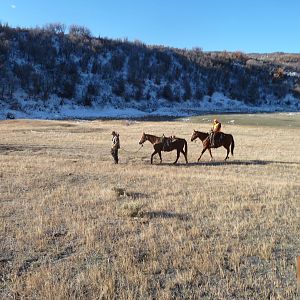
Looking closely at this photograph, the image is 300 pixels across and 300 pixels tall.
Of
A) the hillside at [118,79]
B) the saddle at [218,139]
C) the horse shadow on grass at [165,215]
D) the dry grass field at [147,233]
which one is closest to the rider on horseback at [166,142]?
the saddle at [218,139]

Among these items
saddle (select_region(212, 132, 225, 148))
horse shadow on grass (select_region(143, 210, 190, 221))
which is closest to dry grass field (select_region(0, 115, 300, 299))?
horse shadow on grass (select_region(143, 210, 190, 221))

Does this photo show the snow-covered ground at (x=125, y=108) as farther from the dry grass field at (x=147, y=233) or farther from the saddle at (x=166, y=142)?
the dry grass field at (x=147, y=233)

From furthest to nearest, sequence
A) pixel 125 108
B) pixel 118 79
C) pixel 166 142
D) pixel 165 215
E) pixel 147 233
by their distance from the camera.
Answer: pixel 118 79 < pixel 125 108 < pixel 166 142 < pixel 165 215 < pixel 147 233

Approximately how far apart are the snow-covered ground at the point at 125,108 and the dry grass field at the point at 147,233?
159ft

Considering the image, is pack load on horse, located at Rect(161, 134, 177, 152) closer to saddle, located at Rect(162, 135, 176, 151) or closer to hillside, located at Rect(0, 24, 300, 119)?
saddle, located at Rect(162, 135, 176, 151)

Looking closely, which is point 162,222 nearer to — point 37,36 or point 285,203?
point 285,203

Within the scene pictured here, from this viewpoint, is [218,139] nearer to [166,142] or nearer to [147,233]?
[166,142]

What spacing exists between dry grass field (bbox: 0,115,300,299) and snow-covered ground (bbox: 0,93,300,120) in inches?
1909

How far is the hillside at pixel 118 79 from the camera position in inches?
2879

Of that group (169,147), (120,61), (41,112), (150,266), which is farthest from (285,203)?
(120,61)

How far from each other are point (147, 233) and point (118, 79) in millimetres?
78253

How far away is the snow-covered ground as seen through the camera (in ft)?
214

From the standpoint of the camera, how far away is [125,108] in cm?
7594

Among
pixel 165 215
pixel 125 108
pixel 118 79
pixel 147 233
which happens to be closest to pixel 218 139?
pixel 165 215
